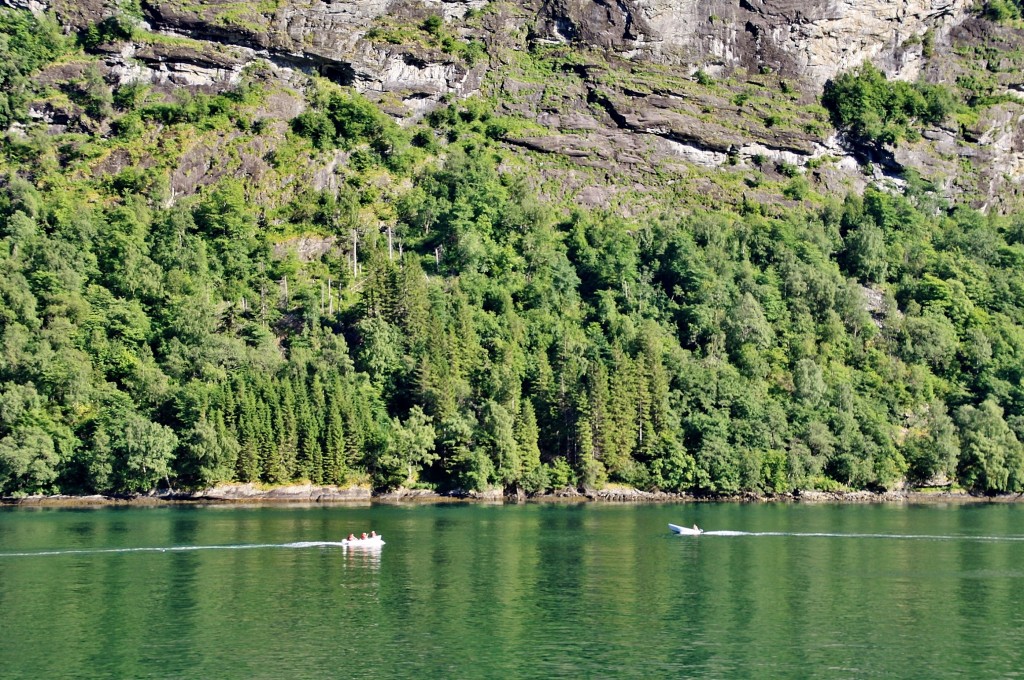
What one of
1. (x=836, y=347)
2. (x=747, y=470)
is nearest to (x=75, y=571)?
(x=747, y=470)

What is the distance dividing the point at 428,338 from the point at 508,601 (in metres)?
90.5

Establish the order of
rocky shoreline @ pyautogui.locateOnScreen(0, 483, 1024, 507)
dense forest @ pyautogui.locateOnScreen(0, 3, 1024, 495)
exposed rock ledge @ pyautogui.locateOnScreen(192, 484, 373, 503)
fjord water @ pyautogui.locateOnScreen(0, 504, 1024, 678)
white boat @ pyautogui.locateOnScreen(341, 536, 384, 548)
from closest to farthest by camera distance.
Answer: fjord water @ pyautogui.locateOnScreen(0, 504, 1024, 678) → white boat @ pyautogui.locateOnScreen(341, 536, 384, 548) → rocky shoreline @ pyautogui.locateOnScreen(0, 483, 1024, 507) → exposed rock ledge @ pyautogui.locateOnScreen(192, 484, 373, 503) → dense forest @ pyautogui.locateOnScreen(0, 3, 1024, 495)

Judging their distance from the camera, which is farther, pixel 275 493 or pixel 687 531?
pixel 275 493

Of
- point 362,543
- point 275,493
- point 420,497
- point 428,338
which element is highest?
point 428,338

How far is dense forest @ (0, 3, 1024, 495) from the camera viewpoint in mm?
135875

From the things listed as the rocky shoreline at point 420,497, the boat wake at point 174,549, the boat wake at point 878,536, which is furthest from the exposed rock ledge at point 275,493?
the boat wake at point 878,536

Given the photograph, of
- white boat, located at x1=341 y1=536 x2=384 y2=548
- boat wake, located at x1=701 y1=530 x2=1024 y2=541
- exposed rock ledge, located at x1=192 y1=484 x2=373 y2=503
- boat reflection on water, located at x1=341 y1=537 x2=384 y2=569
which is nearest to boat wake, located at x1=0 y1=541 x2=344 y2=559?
white boat, located at x1=341 y1=536 x2=384 y2=548

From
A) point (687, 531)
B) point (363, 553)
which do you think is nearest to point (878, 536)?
point (687, 531)

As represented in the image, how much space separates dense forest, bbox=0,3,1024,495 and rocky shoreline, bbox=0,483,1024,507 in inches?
60.2

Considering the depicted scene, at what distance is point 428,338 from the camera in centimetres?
15262

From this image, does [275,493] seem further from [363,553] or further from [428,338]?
[363,553]

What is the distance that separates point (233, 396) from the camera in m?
136

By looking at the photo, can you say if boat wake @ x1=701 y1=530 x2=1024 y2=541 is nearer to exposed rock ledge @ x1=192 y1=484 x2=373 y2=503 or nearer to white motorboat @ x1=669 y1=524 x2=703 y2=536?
white motorboat @ x1=669 y1=524 x2=703 y2=536

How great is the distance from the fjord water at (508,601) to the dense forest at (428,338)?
33777mm
